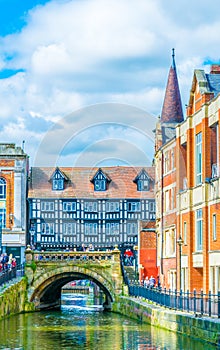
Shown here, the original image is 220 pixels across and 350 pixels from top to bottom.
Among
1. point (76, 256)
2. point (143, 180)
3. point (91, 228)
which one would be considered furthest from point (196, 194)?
point (143, 180)

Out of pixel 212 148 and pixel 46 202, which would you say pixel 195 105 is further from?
pixel 46 202

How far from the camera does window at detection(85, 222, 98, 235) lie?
77875 mm

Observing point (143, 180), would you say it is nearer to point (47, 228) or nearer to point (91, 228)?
point (91, 228)

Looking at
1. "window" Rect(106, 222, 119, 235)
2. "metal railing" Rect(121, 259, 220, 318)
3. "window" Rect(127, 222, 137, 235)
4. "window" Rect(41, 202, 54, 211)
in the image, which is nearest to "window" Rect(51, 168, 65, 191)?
"window" Rect(41, 202, 54, 211)

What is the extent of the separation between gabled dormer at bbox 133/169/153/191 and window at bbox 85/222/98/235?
617 centimetres

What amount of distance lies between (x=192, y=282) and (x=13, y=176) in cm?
3604

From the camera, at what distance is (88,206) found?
79500 mm

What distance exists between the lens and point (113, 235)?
77438 millimetres

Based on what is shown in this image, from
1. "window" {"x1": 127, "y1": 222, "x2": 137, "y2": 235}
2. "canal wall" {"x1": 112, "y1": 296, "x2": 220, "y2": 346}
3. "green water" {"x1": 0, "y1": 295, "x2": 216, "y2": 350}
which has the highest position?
"window" {"x1": 127, "y1": 222, "x2": 137, "y2": 235}

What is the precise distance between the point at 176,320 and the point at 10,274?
20.0 meters

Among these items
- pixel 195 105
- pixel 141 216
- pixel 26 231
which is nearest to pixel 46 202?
pixel 26 231

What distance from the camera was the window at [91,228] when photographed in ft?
255

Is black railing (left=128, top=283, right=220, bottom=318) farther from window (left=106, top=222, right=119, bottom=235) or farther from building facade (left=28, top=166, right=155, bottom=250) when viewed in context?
building facade (left=28, top=166, right=155, bottom=250)

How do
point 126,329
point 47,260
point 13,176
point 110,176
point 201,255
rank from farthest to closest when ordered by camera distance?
1. point 110,176
2. point 13,176
3. point 47,260
4. point 201,255
5. point 126,329
